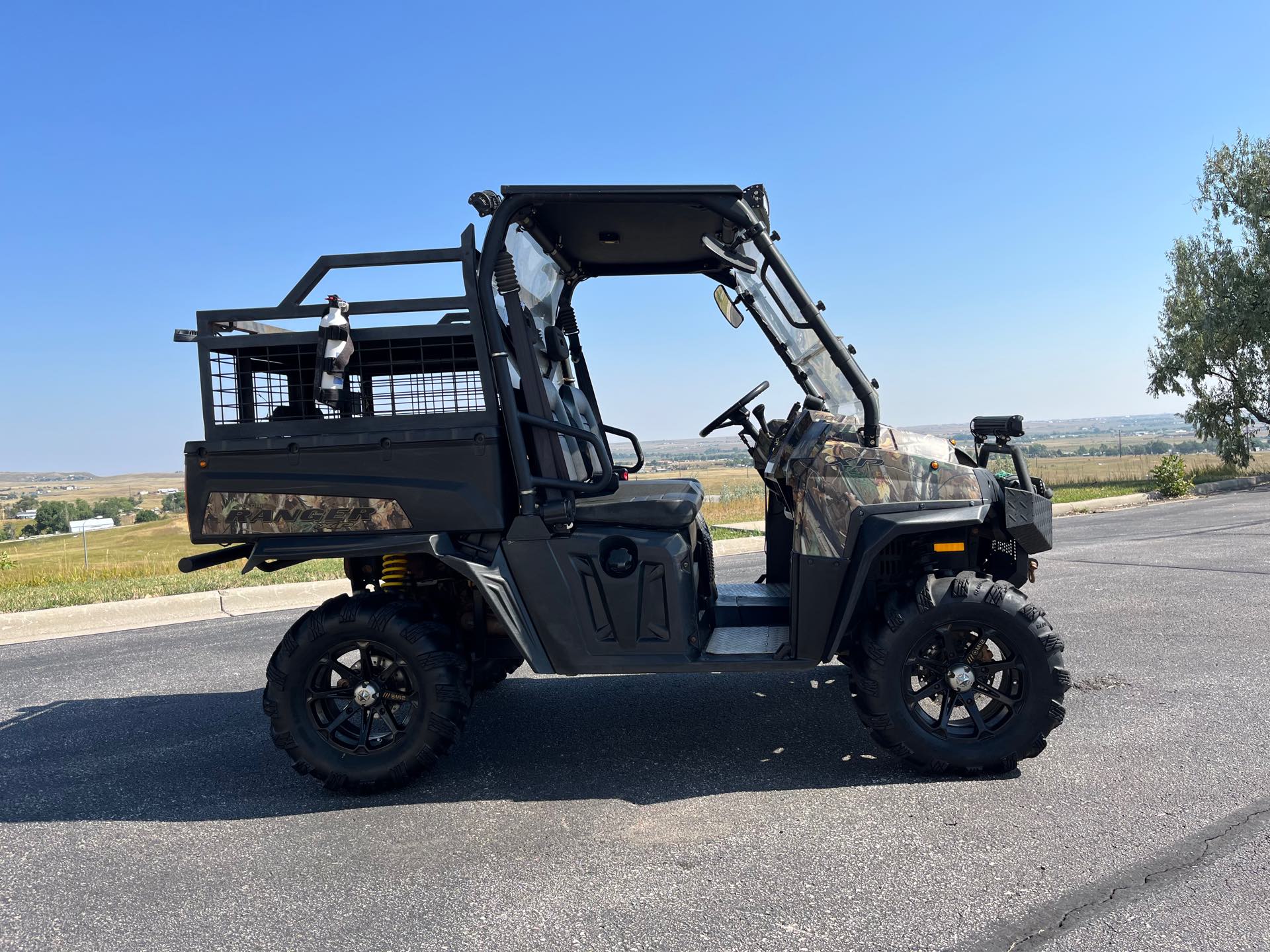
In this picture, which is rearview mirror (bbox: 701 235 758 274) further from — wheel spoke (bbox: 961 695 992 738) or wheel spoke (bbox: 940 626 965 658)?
wheel spoke (bbox: 961 695 992 738)

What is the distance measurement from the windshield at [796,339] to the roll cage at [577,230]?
36 mm

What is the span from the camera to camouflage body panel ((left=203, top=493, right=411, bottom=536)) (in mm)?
3994

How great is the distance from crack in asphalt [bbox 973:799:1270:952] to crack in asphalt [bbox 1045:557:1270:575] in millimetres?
6104

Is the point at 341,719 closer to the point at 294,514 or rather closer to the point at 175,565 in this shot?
the point at 294,514

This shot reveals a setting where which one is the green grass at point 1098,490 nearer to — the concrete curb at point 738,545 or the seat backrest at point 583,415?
the concrete curb at point 738,545

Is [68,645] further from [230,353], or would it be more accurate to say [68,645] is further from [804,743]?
[804,743]

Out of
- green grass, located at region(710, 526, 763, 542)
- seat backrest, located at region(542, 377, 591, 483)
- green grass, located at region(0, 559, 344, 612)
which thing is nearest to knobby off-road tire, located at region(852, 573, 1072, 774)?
seat backrest, located at region(542, 377, 591, 483)

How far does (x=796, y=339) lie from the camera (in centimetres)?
445

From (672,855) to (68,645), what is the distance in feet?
21.1

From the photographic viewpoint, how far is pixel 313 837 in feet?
11.8

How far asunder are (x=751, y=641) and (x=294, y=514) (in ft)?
7.05

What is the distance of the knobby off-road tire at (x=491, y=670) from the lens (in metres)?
4.66

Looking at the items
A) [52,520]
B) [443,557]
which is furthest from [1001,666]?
[52,520]

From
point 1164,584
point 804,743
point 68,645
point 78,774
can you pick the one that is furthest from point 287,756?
point 1164,584
